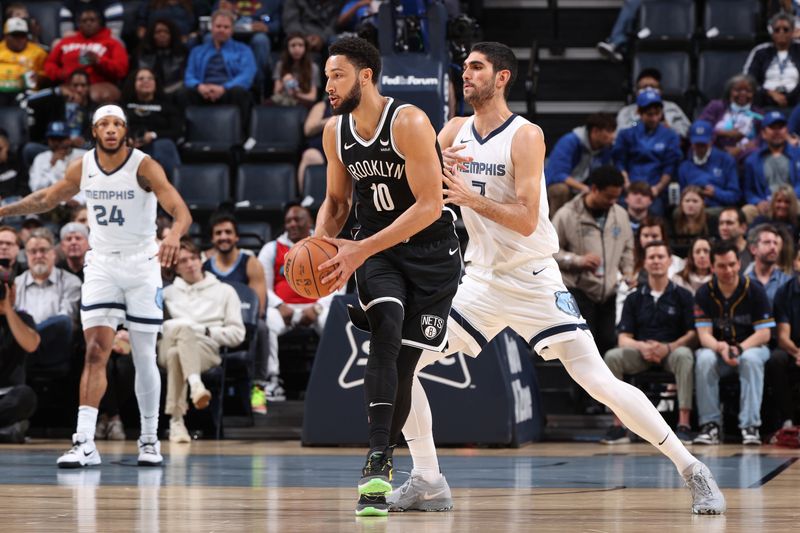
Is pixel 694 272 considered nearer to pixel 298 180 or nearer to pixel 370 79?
pixel 298 180

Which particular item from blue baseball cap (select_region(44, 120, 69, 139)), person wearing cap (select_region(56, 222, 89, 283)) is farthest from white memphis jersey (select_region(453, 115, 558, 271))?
blue baseball cap (select_region(44, 120, 69, 139))

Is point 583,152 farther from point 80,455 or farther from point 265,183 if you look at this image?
point 80,455

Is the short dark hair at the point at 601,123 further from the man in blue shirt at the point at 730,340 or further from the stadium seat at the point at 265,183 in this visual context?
the stadium seat at the point at 265,183

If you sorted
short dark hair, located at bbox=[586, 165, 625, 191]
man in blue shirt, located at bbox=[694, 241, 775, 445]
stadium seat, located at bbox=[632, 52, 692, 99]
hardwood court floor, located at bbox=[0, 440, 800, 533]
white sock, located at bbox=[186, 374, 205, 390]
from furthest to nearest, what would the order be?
stadium seat, located at bbox=[632, 52, 692, 99] < short dark hair, located at bbox=[586, 165, 625, 191] < white sock, located at bbox=[186, 374, 205, 390] < man in blue shirt, located at bbox=[694, 241, 775, 445] < hardwood court floor, located at bbox=[0, 440, 800, 533]

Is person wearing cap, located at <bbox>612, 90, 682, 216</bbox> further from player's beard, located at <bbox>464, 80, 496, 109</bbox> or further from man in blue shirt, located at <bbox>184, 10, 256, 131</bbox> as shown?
player's beard, located at <bbox>464, 80, 496, 109</bbox>

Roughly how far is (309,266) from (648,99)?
25.9ft

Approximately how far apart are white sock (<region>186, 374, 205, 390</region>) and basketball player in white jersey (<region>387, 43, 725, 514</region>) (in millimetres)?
4535

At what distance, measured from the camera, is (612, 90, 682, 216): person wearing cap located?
41.2 ft

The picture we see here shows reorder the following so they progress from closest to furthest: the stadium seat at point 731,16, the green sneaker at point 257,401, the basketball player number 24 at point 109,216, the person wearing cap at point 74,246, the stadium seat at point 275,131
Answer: the basketball player number 24 at point 109,216, the green sneaker at point 257,401, the person wearing cap at point 74,246, the stadium seat at point 275,131, the stadium seat at point 731,16

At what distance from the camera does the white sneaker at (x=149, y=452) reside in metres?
7.88

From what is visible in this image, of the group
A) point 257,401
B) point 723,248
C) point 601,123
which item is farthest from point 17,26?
point 723,248

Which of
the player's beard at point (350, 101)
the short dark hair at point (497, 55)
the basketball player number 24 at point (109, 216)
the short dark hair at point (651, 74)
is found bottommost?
the basketball player number 24 at point (109, 216)

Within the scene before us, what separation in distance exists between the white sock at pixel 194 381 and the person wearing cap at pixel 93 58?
4978 mm

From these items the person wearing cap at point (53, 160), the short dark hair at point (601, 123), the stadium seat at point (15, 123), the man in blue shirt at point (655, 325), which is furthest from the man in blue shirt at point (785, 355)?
the stadium seat at point (15, 123)
